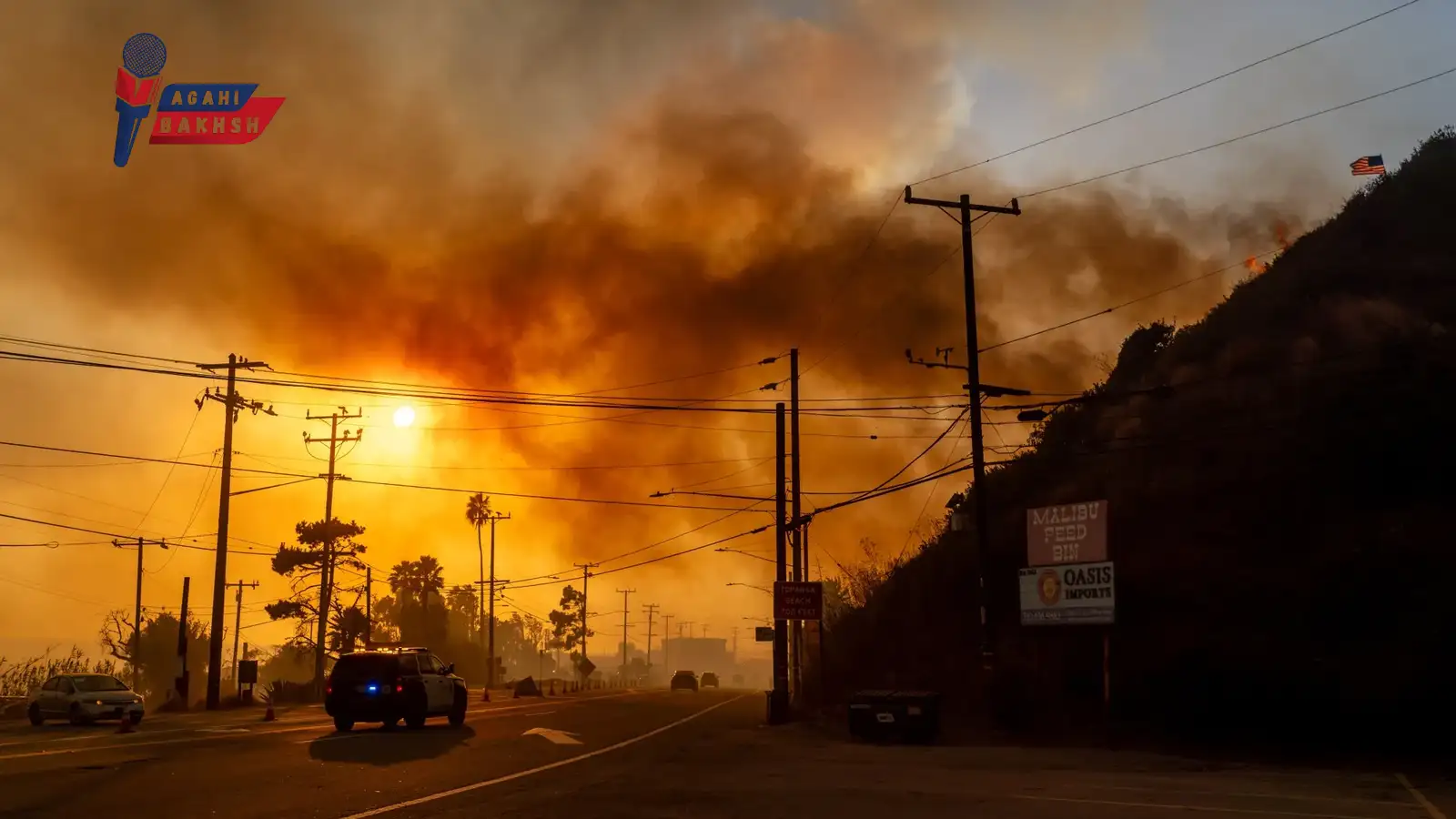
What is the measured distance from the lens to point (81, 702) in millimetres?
34156

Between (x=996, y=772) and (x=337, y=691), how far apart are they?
57.2ft

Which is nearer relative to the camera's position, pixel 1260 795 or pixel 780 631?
pixel 1260 795

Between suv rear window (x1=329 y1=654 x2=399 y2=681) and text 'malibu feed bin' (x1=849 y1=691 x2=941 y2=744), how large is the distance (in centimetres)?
1285

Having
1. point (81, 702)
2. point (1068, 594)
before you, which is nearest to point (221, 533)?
point (81, 702)

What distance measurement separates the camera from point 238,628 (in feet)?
414

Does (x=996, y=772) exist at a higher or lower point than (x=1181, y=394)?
lower

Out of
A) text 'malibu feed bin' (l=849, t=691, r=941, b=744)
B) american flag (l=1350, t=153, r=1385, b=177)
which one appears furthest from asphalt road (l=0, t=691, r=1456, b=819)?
american flag (l=1350, t=153, r=1385, b=177)

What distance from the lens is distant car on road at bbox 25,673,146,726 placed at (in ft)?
112

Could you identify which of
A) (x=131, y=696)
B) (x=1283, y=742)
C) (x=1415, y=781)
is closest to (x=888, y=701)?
(x=1283, y=742)

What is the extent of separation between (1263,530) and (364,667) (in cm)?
3207

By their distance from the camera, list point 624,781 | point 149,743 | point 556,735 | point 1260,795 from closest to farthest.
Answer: point 1260,795
point 624,781
point 149,743
point 556,735

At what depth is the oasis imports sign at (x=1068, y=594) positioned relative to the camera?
28781 mm

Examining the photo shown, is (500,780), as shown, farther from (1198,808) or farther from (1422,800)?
(1422,800)

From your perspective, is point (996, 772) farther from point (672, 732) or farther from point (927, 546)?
point (927, 546)
